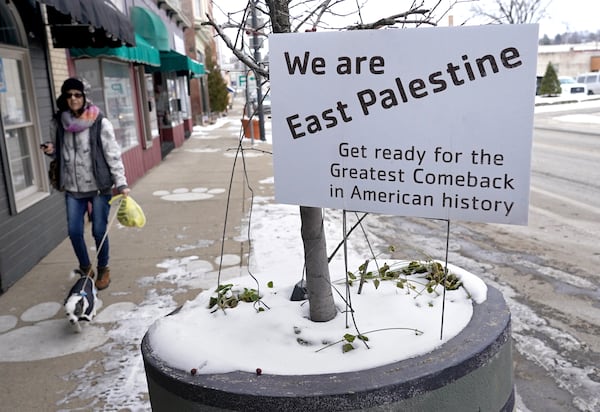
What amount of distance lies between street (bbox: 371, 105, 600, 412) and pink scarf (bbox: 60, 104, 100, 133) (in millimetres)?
2915

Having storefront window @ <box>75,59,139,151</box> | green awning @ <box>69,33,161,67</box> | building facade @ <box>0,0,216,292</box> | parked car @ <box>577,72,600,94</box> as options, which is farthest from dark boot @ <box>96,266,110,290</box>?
parked car @ <box>577,72,600,94</box>

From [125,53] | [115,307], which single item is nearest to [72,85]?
[115,307]

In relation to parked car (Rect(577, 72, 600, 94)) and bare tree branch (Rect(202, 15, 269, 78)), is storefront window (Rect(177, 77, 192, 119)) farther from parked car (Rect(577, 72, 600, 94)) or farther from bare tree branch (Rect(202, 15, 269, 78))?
parked car (Rect(577, 72, 600, 94))

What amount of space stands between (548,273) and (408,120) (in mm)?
3774

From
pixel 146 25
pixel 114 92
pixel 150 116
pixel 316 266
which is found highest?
pixel 146 25

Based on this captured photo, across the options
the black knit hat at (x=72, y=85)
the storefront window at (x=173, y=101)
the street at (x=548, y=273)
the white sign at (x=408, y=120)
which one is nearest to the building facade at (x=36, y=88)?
the black knit hat at (x=72, y=85)

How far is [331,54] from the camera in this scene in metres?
2.14

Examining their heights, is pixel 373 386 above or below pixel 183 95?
below

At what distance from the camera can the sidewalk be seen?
3.35 m

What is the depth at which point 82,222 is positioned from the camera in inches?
190

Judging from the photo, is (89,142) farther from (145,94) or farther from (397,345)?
(145,94)

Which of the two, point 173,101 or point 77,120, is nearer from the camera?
point 77,120

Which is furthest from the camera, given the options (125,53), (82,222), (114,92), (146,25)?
(146,25)

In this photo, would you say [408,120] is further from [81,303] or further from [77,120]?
[77,120]
